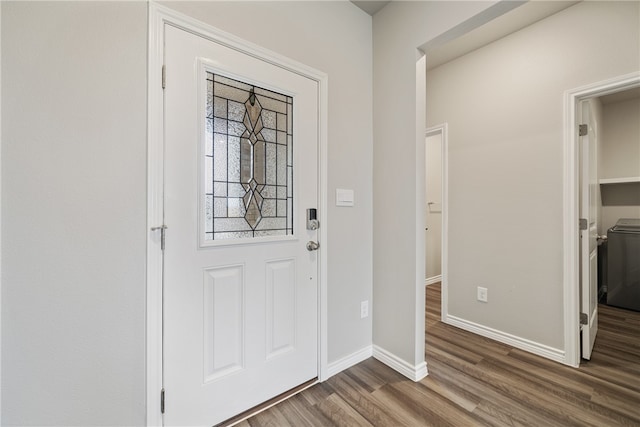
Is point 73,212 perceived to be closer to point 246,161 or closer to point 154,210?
point 154,210

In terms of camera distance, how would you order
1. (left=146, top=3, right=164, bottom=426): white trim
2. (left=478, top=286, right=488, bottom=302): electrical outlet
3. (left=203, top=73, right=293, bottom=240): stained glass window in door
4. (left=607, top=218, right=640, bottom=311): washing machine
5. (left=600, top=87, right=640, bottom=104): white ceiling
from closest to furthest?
1. (left=146, top=3, right=164, bottom=426): white trim
2. (left=203, top=73, right=293, bottom=240): stained glass window in door
3. (left=478, top=286, right=488, bottom=302): electrical outlet
4. (left=607, top=218, right=640, bottom=311): washing machine
5. (left=600, top=87, right=640, bottom=104): white ceiling

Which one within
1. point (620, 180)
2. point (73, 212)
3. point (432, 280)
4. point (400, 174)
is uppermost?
point (620, 180)

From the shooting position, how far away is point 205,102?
52.5 inches

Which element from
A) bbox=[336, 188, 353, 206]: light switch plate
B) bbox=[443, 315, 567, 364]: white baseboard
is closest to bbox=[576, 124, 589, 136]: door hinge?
bbox=[443, 315, 567, 364]: white baseboard

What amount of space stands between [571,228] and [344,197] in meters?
1.67

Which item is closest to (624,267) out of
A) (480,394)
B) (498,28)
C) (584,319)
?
(584,319)

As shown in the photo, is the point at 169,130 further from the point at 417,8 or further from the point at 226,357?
the point at 417,8

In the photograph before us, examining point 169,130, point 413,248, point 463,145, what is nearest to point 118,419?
point 169,130

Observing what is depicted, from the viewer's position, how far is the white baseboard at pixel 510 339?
203cm

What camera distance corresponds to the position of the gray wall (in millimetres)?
958

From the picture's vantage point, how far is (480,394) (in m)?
1.64

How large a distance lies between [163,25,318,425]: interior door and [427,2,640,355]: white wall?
166 centimetres

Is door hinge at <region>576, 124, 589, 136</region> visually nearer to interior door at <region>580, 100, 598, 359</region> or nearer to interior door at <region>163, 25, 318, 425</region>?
interior door at <region>580, 100, 598, 359</region>

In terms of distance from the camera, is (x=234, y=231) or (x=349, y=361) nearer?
(x=234, y=231)
